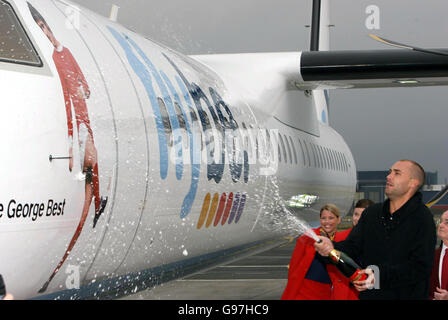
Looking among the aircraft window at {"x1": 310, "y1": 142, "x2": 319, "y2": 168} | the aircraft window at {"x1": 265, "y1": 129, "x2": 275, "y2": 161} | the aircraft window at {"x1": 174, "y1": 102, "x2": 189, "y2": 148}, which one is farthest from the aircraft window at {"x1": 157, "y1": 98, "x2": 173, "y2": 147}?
the aircraft window at {"x1": 310, "y1": 142, "x2": 319, "y2": 168}

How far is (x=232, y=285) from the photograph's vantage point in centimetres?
1068

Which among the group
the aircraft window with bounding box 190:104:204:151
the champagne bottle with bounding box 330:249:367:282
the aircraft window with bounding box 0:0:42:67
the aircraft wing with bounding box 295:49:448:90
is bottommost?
the champagne bottle with bounding box 330:249:367:282

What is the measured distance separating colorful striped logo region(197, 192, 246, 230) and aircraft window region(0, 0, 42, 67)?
121 inches

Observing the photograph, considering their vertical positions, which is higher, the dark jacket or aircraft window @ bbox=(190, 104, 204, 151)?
aircraft window @ bbox=(190, 104, 204, 151)

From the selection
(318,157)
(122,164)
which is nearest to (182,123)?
(122,164)

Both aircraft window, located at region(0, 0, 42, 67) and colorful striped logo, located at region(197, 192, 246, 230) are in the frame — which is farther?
colorful striped logo, located at region(197, 192, 246, 230)

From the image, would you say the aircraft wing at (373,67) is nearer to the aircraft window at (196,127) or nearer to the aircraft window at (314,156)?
the aircraft window at (314,156)

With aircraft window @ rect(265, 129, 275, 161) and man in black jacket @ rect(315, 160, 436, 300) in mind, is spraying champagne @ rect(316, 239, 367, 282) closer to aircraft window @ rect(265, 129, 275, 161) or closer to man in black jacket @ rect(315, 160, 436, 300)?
man in black jacket @ rect(315, 160, 436, 300)

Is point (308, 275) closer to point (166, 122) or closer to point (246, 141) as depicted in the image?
point (166, 122)

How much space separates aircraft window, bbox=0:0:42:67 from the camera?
13.9ft

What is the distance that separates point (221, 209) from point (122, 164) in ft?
9.01

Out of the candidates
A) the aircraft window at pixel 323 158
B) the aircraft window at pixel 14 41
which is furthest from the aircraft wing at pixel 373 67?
the aircraft window at pixel 14 41
